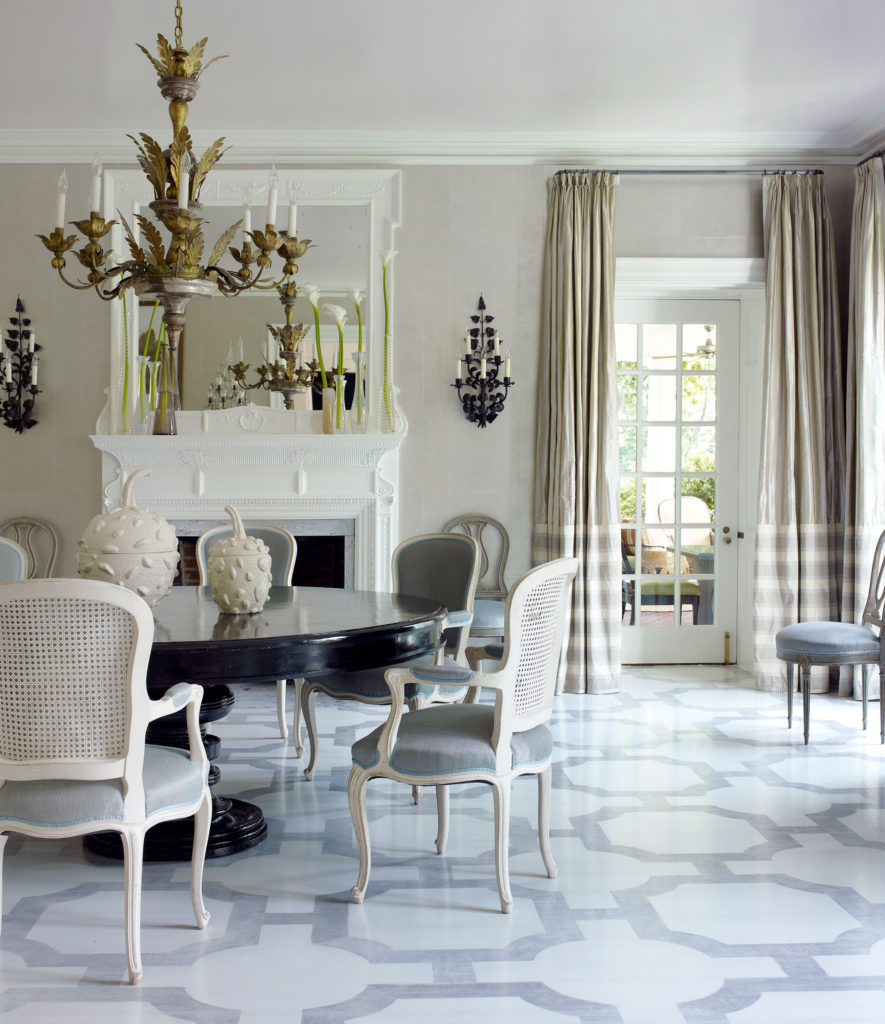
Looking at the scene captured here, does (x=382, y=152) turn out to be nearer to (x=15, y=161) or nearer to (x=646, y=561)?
(x=15, y=161)

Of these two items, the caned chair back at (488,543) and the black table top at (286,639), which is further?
the caned chair back at (488,543)

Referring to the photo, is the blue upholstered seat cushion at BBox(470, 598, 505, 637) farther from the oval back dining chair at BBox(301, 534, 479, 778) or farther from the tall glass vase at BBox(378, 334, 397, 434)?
the tall glass vase at BBox(378, 334, 397, 434)

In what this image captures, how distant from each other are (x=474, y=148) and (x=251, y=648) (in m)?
3.94

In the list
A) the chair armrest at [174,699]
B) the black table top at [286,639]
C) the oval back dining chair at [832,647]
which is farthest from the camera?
the oval back dining chair at [832,647]

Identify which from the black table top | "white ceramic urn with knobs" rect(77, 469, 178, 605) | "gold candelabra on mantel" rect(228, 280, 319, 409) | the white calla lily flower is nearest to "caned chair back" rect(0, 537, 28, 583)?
the black table top

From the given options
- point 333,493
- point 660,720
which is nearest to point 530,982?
point 660,720

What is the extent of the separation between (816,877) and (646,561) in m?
3.31

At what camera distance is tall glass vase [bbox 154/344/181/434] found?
5543 mm

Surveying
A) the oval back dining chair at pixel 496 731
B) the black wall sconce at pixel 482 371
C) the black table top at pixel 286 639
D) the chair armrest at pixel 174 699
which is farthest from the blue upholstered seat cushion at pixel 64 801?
the black wall sconce at pixel 482 371

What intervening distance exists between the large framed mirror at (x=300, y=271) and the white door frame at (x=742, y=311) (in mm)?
1428

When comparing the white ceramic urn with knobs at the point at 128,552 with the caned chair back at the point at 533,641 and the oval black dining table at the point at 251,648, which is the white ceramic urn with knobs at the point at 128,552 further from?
the caned chair back at the point at 533,641

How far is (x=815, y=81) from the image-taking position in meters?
4.88

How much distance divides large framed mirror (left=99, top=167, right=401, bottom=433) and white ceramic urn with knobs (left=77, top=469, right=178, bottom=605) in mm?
2693

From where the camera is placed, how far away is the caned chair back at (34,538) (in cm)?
566
